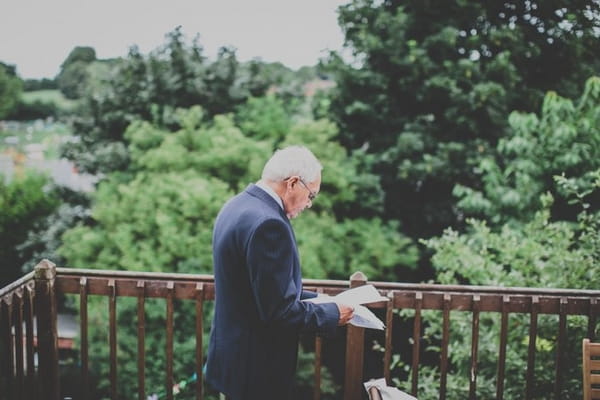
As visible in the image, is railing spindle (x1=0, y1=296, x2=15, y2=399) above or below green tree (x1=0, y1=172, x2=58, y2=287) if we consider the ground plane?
above

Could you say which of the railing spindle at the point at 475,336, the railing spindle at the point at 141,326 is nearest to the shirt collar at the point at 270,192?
the railing spindle at the point at 141,326

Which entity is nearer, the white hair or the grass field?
the white hair

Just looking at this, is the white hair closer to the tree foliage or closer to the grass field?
the tree foliage

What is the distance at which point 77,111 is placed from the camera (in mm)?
10359

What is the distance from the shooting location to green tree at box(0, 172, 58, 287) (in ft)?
43.4

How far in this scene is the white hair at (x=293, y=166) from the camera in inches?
67.1

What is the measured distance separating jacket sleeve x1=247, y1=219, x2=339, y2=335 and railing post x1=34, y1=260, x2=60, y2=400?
1.23m

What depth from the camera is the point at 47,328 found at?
7.91 ft

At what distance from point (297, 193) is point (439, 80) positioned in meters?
6.82

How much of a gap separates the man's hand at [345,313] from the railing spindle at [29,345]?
1.40 meters

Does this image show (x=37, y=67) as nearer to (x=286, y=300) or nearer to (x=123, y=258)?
(x=123, y=258)

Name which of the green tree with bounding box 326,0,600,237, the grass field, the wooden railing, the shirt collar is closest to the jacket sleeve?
the shirt collar

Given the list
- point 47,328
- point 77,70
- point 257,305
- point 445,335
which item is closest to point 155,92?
point 77,70

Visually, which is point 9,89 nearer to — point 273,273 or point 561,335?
point 273,273
